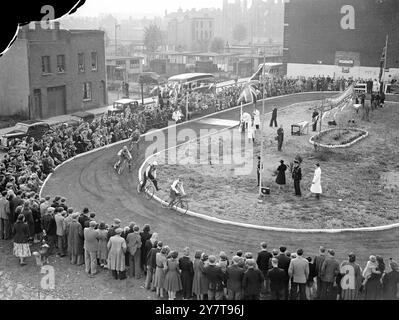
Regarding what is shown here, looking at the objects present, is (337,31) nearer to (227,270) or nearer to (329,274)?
(329,274)

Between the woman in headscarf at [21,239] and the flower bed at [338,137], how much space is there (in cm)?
1962

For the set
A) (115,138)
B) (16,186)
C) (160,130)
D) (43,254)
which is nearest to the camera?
(43,254)

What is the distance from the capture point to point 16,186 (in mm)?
19125

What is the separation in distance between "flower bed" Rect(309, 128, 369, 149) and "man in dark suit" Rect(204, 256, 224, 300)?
18.8m

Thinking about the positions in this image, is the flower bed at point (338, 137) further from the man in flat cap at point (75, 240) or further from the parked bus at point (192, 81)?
the parked bus at point (192, 81)

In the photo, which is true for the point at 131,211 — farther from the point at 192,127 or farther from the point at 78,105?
the point at 78,105

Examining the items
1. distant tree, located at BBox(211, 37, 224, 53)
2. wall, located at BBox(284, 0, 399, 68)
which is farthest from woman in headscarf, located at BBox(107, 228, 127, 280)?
distant tree, located at BBox(211, 37, 224, 53)

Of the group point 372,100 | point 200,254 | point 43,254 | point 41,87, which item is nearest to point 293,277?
point 200,254

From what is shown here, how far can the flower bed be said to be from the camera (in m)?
30.4

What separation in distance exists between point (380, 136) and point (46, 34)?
96.7 ft

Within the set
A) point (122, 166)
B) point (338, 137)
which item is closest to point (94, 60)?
point (122, 166)

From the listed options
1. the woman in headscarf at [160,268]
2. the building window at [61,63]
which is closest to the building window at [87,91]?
the building window at [61,63]

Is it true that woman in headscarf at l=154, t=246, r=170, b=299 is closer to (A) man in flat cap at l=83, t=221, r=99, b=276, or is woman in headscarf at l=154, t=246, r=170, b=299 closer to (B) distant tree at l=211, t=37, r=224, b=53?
(A) man in flat cap at l=83, t=221, r=99, b=276

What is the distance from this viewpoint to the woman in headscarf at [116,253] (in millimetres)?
13445
